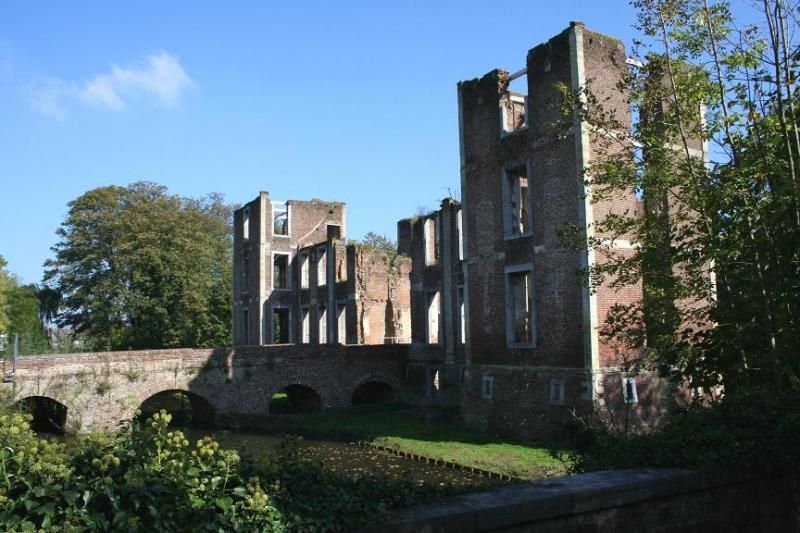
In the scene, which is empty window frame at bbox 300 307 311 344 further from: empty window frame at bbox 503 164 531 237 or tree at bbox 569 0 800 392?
tree at bbox 569 0 800 392

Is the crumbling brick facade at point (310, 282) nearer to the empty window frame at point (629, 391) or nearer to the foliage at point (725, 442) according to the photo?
the empty window frame at point (629, 391)

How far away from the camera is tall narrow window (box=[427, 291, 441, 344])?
26000 millimetres

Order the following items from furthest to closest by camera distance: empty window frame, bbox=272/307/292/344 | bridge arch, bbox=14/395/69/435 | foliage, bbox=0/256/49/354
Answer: foliage, bbox=0/256/49/354
empty window frame, bbox=272/307/292/344
bridge arch, bbox=14/395/69/435

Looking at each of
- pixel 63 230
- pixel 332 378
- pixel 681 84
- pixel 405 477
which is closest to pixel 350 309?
pixel 332 378

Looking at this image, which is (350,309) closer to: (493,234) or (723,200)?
(493,234)

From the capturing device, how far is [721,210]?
282 inches

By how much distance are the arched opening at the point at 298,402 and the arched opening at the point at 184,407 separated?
2.55 meters

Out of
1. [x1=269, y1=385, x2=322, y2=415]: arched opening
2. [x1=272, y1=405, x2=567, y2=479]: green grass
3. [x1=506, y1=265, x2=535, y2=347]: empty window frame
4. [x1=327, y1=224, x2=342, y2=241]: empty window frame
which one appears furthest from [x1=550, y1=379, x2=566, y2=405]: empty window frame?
Result: [x1=327, y1=224, x2=342, y2=241]: empty window frame

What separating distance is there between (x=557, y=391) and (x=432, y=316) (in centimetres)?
1005

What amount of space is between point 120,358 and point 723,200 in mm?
20338

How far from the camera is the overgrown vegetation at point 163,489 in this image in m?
3.19

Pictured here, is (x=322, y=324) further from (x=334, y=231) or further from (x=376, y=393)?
(x=334, y=231)

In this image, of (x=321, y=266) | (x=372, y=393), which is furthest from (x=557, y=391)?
(x=321, y=266)

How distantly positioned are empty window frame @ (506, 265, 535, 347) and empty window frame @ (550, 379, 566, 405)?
132 cm
